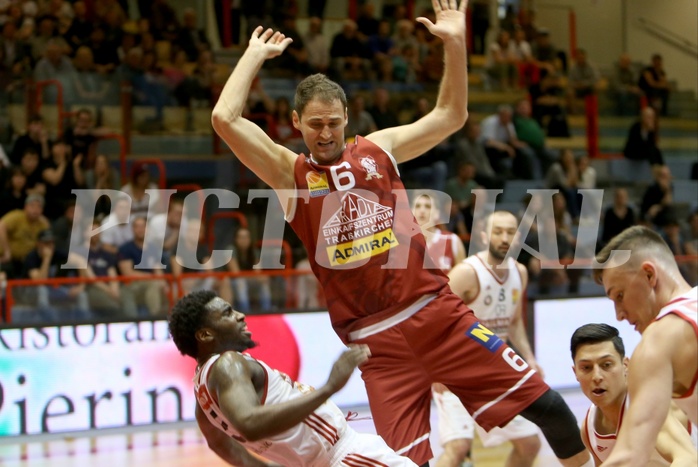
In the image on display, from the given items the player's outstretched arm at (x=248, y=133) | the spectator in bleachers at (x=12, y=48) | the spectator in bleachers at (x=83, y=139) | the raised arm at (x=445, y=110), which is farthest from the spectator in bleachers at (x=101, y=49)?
the raised arm at (x=445, y=110)

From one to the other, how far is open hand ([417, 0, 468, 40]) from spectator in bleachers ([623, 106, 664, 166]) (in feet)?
38.4

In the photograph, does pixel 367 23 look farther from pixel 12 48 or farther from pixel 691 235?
pixel 691 235

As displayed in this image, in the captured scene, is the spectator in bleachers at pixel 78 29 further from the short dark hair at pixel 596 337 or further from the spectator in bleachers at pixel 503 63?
the short dark hair at pixel 596 337

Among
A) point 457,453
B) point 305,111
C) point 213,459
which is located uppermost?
point 305,111

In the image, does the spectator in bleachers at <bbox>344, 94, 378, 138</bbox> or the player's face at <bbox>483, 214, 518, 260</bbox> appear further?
the spectator in bleachers at <bbox>344, 94, 378, 138</bbox>

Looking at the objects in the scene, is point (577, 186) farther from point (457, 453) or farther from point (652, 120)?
point (457, 453)

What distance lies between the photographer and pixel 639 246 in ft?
10.7

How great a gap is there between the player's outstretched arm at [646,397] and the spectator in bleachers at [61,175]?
8.92m

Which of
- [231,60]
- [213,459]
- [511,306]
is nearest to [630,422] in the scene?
[511,306]

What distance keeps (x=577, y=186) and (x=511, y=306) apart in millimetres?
7319

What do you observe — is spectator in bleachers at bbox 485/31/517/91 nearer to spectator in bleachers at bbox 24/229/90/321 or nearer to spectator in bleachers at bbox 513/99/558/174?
spectator in bleachers at bbox 513/99/558/174

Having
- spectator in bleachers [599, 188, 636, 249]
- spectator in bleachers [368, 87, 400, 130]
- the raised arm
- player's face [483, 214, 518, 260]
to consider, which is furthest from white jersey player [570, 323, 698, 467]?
spectator in bleachers [368, 87, 400, 130]

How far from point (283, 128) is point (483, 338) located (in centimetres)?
924

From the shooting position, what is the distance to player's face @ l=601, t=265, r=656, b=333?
3219 millimetres
